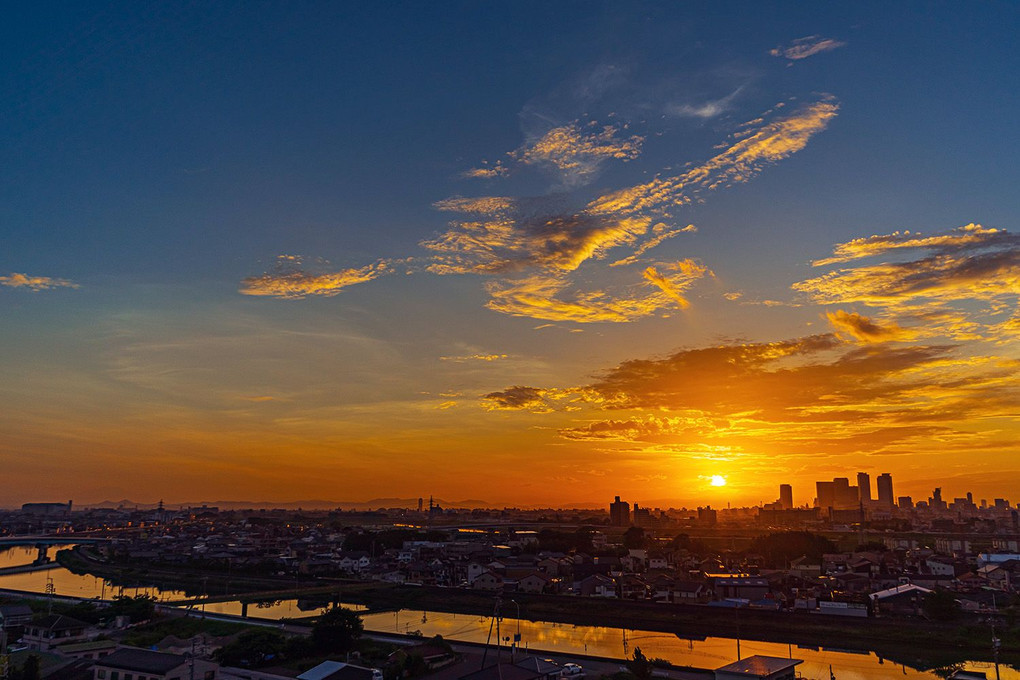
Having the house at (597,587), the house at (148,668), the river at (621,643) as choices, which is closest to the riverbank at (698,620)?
the river at (621,643)

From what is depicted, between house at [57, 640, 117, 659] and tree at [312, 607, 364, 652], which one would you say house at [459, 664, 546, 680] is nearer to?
tree at [312, 607, 364, 652]

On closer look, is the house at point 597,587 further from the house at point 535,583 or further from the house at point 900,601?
the house at point 900,601

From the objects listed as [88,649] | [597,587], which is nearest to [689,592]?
[597,587]

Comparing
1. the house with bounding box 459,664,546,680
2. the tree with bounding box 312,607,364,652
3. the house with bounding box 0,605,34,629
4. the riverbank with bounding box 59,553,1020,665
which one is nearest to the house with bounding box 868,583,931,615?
the riverbank with bounding box 59,553,1020,665

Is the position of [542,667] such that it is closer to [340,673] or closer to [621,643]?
[340,673]

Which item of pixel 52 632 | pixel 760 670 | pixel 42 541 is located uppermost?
pixel 760 670

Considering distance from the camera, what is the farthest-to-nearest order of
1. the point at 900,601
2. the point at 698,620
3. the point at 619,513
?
the point at 619,513, the point at 698,620, the point at 900,601
